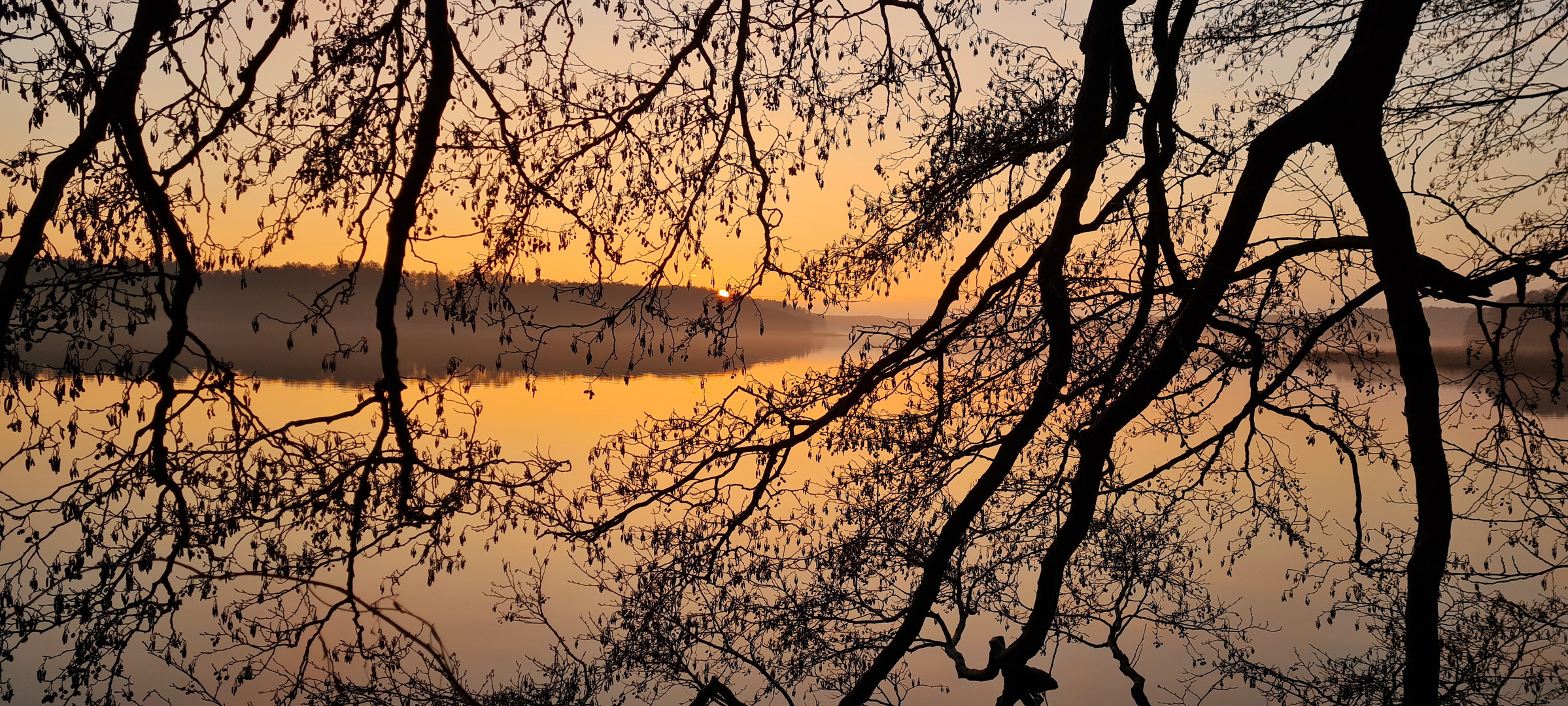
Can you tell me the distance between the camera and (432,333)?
107 metres

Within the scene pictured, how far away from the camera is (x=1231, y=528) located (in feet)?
33.9

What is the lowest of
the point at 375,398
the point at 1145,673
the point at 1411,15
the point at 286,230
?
the point at 1145,673

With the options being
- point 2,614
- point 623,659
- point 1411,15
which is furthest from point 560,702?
point 1411,15

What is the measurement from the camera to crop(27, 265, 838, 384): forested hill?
606 cm

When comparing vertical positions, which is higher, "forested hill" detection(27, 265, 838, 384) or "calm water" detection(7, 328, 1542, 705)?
"forested hill" detection(27, 265, 838, 384)

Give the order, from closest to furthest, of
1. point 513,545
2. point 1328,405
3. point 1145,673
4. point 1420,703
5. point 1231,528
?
point 1420,703 → point 1328,405 → point 1231,528 → point 1145,673 → point 513,545

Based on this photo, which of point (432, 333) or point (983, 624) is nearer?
point (983, 624)

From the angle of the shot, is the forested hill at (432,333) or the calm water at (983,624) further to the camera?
the calm water at (983,624)

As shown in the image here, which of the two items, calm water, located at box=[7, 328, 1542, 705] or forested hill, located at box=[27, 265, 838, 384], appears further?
calm water, located at box=[7, 328, 1542, 705]

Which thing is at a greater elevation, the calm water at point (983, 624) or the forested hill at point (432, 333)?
the forested hill at point (432, 333)

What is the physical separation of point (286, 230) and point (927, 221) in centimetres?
455

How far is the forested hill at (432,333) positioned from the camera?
6062mm

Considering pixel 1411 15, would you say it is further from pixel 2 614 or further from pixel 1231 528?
pixel 2 614

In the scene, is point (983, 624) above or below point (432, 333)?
below
